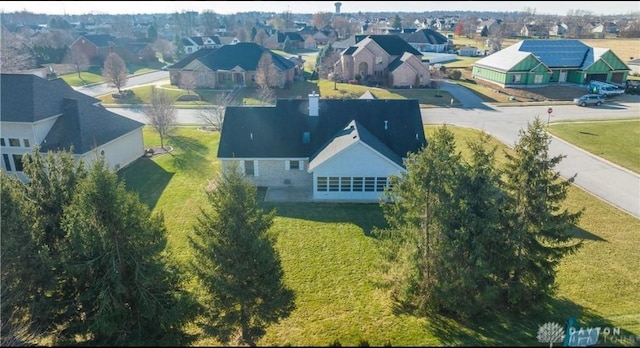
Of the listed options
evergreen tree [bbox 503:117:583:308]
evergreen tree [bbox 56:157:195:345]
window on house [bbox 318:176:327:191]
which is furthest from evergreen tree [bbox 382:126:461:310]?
window on house [bbox 318:176:327:191]

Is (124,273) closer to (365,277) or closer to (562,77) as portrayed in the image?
(365,277)

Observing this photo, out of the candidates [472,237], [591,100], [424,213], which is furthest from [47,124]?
[591,100]

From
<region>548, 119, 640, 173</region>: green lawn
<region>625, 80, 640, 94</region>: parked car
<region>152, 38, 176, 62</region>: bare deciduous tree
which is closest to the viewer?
<region>548, 119, 640, 173</region>: green lawn

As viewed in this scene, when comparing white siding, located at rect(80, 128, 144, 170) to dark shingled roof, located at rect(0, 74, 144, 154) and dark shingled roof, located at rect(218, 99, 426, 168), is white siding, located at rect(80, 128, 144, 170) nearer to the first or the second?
dark shingled roof, located at rect(0, 74, 144, 154)

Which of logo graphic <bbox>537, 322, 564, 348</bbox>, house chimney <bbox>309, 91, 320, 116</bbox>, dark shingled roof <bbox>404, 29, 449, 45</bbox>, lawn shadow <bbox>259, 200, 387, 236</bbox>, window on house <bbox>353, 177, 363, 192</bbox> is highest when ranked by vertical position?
dark shingled roof <bbox>404, 29, 449, 45</bbox>

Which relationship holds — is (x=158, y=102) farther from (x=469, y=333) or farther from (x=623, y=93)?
(x=623, y=93)

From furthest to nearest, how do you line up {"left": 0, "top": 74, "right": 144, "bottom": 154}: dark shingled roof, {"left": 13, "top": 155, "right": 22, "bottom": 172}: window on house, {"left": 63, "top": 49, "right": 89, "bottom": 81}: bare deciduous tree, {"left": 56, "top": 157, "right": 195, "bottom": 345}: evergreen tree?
{"left": 63, "top": 49, "right": 89, "bottom": 81}: bare deciduous tree
{"left": 13, "top": 155, "right": 22, "bottom": 172}: window on house
{"left": 0, "top": 74, "right": 144, "bottom": 154}: dark shingled roof
{"left": 56, "top": 157, "right": 195, "bottom": 345}: evergreen tree

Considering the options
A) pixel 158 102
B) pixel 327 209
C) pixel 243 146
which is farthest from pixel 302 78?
pixel 327 209
